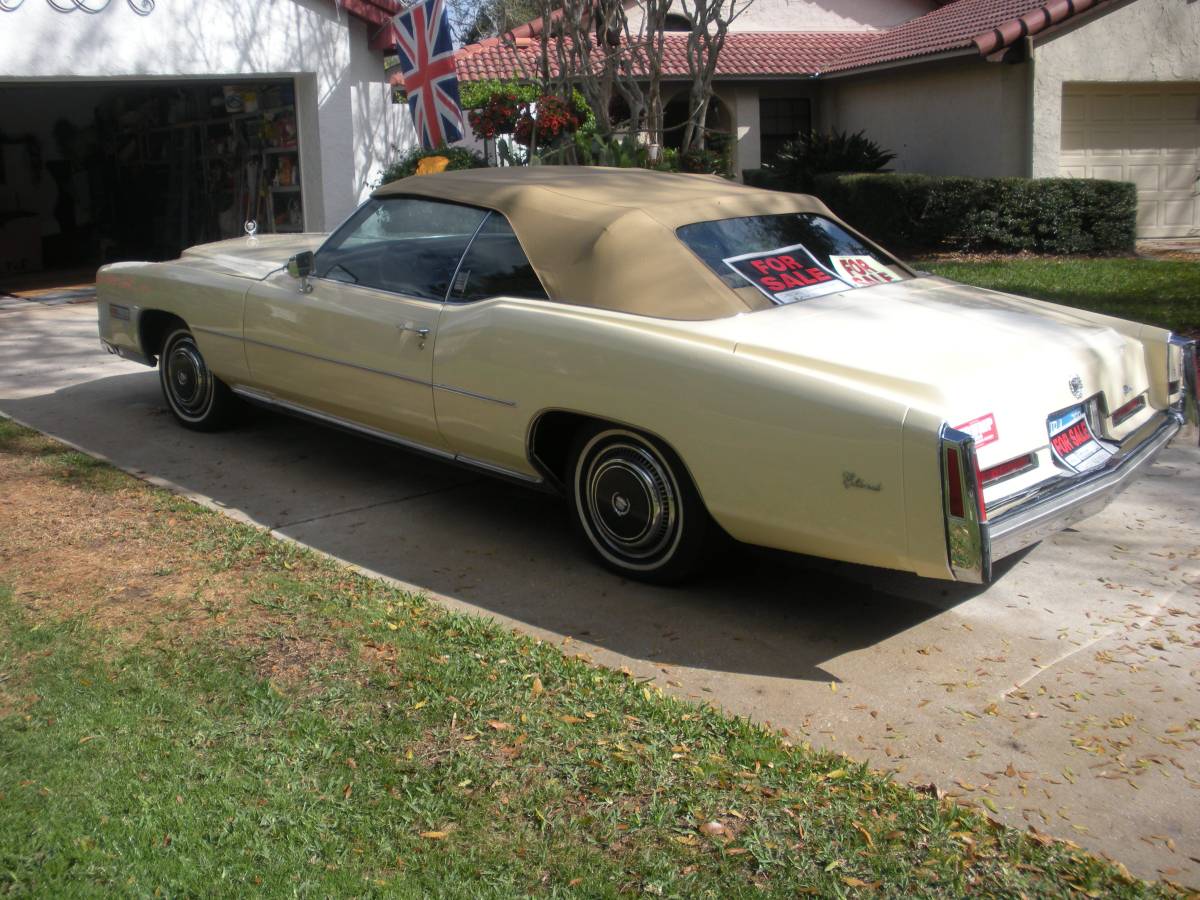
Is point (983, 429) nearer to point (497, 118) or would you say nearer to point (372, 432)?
point (372, 432)

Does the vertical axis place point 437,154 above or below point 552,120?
below

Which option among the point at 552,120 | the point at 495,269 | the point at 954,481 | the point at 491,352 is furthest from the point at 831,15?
the point at 954,481

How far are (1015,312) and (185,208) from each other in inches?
596

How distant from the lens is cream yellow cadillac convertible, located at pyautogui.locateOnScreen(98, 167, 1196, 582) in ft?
13.5

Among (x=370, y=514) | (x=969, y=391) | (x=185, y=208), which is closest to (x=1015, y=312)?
(x=969, y=391)

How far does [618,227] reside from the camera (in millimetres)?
5141

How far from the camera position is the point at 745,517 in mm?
4441

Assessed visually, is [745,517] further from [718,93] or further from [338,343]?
[718,93]

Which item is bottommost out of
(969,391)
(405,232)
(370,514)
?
(370,514)

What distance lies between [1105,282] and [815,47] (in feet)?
42.5

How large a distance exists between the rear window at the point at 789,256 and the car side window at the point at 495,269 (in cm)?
67


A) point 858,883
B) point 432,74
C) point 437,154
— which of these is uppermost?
point 432,74

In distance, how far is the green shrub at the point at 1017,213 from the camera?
1557cm

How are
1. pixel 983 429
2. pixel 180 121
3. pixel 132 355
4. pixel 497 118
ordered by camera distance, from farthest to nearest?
pixel 180 121
pixel 497 118
pixel 132 355
pixel 983 429
